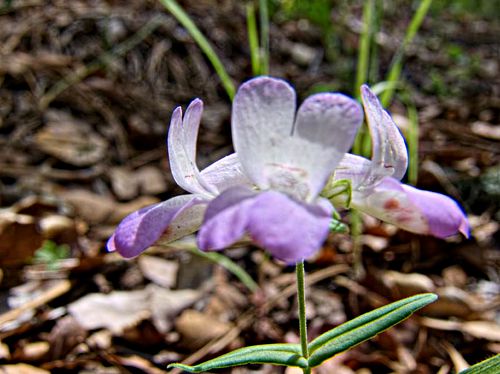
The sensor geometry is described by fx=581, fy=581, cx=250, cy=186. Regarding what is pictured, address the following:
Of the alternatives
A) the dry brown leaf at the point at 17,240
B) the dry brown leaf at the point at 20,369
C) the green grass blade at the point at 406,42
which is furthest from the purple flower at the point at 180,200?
the green grass blade at the point at 406,42

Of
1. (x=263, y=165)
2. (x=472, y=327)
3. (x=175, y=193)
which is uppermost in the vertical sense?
(x=263, y=165)

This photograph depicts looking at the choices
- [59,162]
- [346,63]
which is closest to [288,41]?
[346,63]

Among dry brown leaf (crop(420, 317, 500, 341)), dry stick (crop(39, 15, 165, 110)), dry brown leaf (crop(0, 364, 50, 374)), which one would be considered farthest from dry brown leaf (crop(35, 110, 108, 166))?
dry brown leaf (crop(420, 317, 500, 341))

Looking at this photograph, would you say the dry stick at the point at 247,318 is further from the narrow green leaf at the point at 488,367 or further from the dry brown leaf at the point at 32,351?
the narrow green leaf at the point at 488,367

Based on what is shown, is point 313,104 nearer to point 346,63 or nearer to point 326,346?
point 326,346

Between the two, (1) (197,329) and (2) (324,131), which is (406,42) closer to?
(1) (197,329)

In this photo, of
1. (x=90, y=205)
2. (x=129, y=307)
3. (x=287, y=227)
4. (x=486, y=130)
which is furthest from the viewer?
(x=486, y=130)

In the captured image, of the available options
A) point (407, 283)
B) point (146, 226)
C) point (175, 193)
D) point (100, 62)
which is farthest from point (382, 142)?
point (100, 62)
